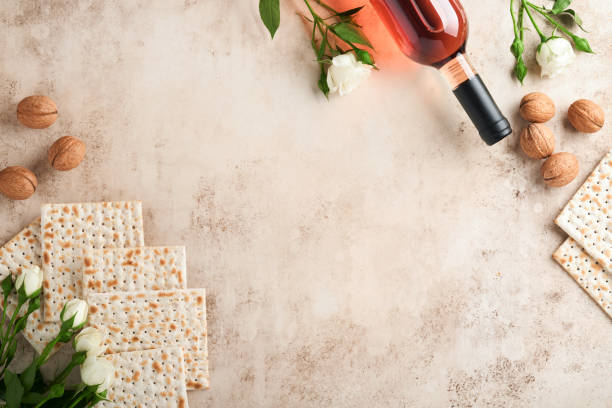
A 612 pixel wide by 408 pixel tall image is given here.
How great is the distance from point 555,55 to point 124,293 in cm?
136

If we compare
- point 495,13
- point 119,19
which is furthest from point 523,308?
point 119,19

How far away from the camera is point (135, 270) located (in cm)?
131

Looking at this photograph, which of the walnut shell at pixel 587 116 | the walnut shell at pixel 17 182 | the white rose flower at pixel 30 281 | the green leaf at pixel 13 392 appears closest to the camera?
the green leaf at pixel 13 392

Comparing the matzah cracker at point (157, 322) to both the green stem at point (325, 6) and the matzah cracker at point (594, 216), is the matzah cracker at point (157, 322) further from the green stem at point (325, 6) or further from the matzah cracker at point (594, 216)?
the matzah cracker at point (594, 216)

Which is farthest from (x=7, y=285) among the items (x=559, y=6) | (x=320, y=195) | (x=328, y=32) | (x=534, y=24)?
(x=559, y=6)

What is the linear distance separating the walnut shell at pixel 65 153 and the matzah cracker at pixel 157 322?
1.17ft

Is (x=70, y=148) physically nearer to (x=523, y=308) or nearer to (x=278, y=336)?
(x=278, y=336)

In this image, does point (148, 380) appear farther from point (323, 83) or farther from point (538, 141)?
point (538, 141)

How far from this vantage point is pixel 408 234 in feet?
4.70

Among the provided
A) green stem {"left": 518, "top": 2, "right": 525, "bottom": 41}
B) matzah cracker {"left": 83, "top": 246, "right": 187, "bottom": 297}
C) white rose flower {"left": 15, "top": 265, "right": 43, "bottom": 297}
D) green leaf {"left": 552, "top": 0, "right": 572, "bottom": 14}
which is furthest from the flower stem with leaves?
green leaf {"left": 552, "top": 0, "right": 572, "bottom": 14}

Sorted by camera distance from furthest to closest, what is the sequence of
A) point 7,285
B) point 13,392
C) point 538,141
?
point 538,141
point 7,285
point 13,392

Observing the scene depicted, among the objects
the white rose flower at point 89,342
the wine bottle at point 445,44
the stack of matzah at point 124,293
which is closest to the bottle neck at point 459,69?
the wine bottle at point 445,44

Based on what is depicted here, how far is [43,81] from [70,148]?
234mm

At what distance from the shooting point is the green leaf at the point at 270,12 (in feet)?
4.35
